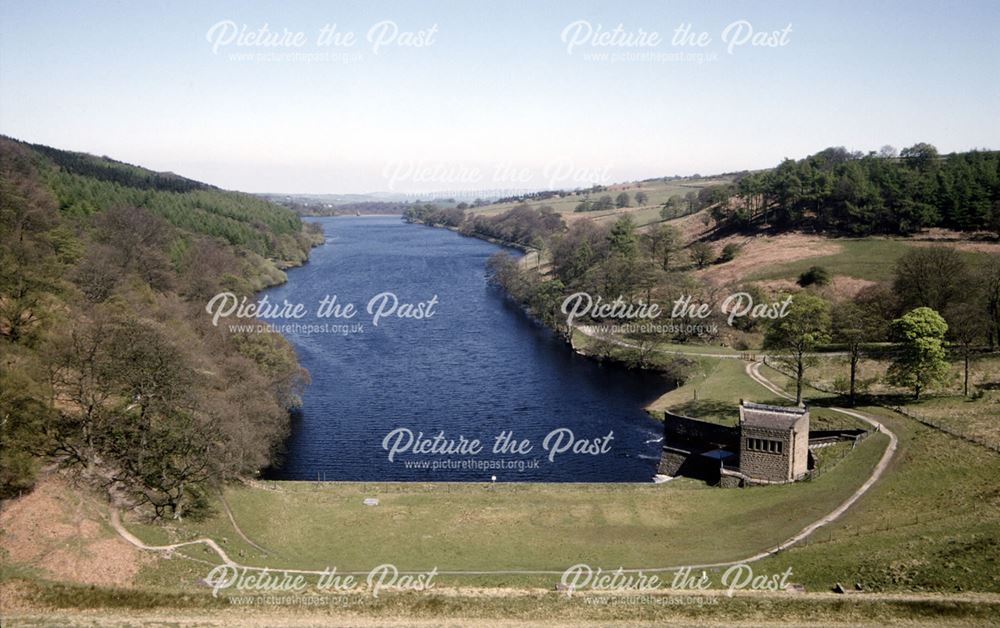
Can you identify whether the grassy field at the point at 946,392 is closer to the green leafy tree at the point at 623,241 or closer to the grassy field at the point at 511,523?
the grassy field at the point at 511,523

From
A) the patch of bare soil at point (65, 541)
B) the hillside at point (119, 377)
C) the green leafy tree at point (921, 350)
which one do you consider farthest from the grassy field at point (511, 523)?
the green leafy tree at point (921, 350)

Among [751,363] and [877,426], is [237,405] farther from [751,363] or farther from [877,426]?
[751,363]

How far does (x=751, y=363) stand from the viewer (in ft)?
262

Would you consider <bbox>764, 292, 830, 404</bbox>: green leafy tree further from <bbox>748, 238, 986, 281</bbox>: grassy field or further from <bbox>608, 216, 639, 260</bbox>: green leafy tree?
<bbox>608, 216, 639, 260</bbox>: green leafy tree

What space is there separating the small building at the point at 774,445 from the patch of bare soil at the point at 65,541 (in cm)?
3848

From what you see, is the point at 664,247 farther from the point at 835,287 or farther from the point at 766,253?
the point at 835,287

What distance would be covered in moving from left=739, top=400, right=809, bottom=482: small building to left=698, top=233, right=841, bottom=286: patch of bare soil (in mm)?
60687

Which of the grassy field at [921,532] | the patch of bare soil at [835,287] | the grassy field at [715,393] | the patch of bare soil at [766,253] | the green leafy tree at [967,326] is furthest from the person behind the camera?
the patch of bare soil at [766,253]

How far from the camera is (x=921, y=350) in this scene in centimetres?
5734

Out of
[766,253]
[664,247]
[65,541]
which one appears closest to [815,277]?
[766,253]

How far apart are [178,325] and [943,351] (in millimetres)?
62488

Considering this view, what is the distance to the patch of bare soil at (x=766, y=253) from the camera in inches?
4518

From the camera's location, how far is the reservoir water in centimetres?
5741

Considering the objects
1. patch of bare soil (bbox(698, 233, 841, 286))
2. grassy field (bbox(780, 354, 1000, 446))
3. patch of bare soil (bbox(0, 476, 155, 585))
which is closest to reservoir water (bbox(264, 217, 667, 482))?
grassy field (bbox(780, 354, 1000, 446))
